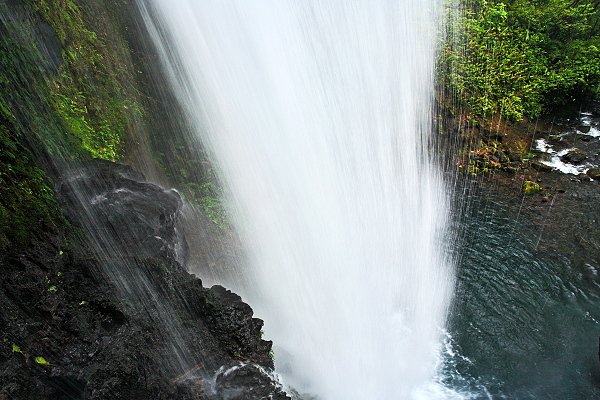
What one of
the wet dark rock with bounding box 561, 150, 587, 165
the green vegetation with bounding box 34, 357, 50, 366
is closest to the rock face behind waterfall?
the green vegetation with bounding box 34, 357, 50, 366

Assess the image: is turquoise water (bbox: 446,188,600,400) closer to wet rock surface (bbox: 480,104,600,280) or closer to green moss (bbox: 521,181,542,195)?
wet rock surface (bbox: 480,104,600,280)

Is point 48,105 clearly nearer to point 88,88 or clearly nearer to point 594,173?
point 88,88

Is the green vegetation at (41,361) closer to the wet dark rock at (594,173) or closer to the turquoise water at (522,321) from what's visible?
the turquoise water at (522,321)

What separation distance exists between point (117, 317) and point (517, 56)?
61.0 ft

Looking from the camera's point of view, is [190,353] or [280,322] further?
[280,322]

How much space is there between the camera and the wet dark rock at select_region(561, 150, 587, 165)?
48.2ft

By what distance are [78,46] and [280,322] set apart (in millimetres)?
6825

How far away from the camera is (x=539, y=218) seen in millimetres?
11977

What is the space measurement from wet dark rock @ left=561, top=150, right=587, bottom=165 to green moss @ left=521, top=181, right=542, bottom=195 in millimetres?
2733

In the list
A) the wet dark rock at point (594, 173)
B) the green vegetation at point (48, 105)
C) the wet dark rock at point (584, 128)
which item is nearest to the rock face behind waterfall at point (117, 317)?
the green vegetation at point (48, 105)

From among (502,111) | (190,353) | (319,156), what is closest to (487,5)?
(502,111)

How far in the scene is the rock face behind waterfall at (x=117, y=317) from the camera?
3.81 metres

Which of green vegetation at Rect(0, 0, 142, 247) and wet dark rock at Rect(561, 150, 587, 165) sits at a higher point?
green vegetation at Rect(0, 0, 142, 247)

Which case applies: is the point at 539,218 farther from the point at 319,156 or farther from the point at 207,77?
the point at 207,77
